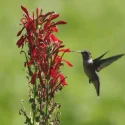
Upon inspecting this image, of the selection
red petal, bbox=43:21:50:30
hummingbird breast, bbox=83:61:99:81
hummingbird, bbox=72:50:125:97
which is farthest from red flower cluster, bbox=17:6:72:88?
hummingbird breast, bbox=83:61:99:81

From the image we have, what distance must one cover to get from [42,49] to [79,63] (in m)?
8.55

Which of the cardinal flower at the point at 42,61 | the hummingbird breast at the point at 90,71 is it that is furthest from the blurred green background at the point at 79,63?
the cardinal flower at the point at 42,61

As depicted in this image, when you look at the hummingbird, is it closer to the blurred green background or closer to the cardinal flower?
the cardinal flower

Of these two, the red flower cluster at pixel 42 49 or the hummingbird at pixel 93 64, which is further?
the hummingbird at pixel 93 64

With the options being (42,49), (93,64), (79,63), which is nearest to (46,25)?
(42,49)

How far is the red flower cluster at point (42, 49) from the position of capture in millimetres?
5512

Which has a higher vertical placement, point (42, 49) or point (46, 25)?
point (46, 25)

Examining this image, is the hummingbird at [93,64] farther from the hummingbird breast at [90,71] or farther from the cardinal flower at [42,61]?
the cardinal flower at [42,61]

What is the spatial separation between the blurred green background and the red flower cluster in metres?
5.40

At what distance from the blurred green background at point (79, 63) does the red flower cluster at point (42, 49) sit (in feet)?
17.7

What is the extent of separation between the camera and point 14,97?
1213 centimetres

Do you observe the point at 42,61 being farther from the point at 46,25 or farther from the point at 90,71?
the point at 90,71

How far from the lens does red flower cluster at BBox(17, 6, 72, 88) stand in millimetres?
5512

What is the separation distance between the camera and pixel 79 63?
1403cm
